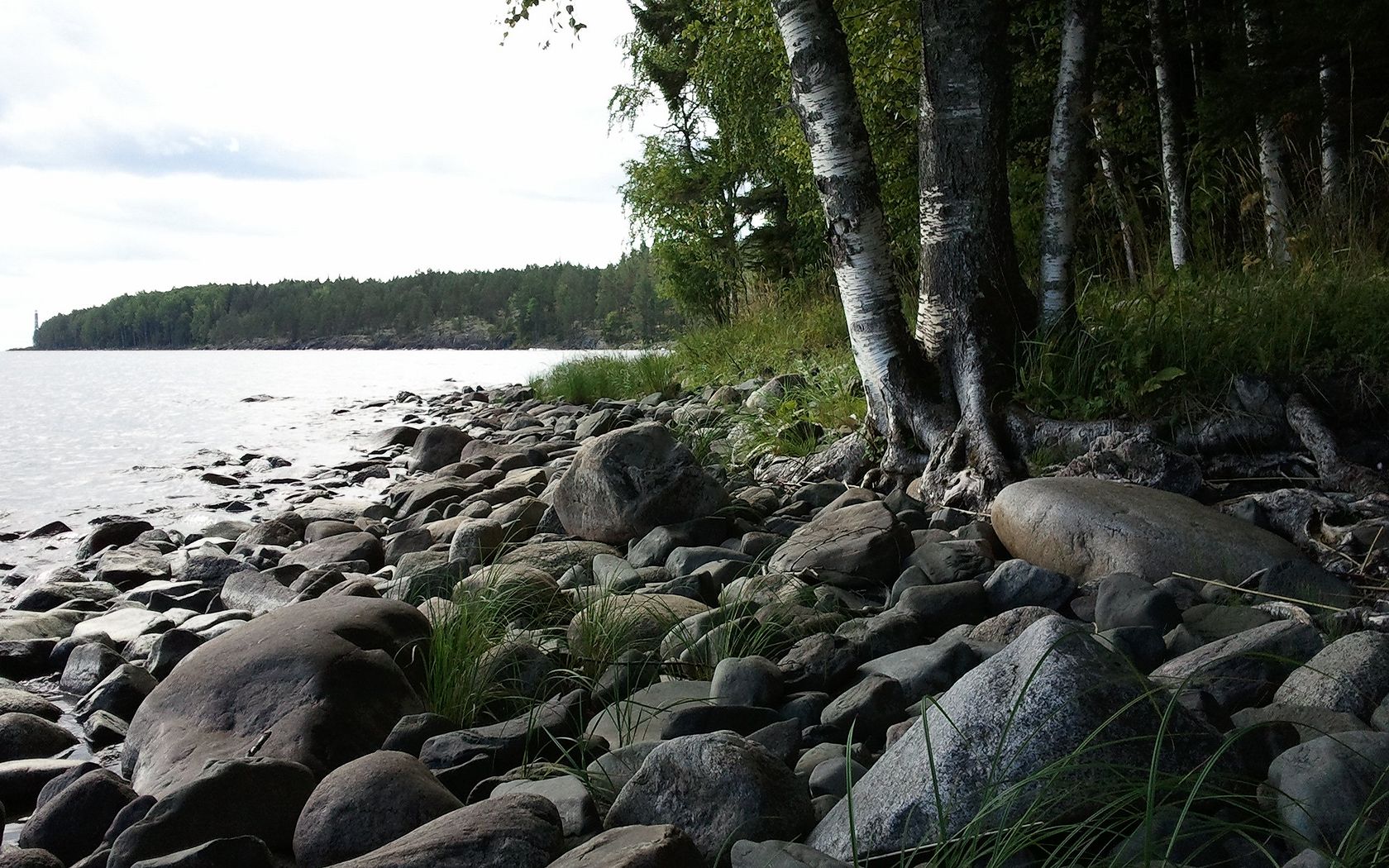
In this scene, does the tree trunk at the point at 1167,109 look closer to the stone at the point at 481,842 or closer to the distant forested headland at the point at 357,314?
the stone at the point at 481,842

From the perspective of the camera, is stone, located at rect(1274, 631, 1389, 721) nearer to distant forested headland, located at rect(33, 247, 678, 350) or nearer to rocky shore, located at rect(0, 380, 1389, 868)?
rocky shore, located at rect(0, 380, 1389, 868)

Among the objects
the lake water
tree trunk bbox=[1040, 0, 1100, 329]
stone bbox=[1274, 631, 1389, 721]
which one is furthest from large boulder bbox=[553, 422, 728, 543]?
the lake water

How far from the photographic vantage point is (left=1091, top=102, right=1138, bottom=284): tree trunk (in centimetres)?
662

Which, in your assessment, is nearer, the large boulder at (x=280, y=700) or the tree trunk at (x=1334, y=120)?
the large boulder at (x=280, y=700)

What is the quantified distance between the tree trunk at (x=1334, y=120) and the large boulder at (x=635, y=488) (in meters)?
5.53

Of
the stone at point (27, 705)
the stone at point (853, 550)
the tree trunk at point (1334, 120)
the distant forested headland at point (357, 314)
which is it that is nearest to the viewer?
the stone at point (27, 705)

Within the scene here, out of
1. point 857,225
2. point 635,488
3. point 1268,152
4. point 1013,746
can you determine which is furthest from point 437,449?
point 1013,746

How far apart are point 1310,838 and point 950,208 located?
3.94 meters

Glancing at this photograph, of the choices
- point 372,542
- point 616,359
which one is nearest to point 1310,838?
point 372,542

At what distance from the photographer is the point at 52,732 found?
3293mm

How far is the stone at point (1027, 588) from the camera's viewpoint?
3.41 metres

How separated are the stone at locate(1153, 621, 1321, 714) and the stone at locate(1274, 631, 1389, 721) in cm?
6

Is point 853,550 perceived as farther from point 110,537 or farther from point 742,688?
point 110,537

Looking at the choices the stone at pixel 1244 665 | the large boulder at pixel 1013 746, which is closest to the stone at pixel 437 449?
the stone at pixel 1244 665
